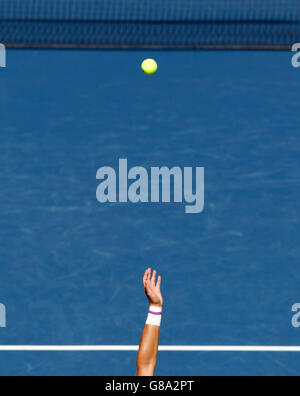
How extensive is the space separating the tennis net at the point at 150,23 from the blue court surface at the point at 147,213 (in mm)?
387

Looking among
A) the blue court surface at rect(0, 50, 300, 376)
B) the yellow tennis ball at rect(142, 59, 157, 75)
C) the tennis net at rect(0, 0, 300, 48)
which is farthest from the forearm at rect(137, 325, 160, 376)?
the tennis net at rect(0, 0, 300, 48)

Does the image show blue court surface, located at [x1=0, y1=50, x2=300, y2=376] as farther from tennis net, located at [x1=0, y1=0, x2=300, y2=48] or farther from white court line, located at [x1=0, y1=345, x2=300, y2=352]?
tennis net, located at [x1=0, y1=0, x2=300, y2=48]

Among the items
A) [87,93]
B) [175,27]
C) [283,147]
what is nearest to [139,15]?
[175,27]

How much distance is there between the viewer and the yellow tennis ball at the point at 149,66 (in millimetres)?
15438

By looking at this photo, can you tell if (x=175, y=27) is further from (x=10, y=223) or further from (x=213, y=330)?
(x=213, y=330)

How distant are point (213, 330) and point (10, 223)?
13.4ft

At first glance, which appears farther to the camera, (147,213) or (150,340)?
(147,213)

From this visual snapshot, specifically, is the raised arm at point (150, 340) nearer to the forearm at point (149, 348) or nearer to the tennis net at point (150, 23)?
the forearm at point (149, 348)

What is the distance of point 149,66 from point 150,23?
1.42 metres

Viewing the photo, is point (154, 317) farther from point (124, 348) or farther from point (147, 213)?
point (147, 213)

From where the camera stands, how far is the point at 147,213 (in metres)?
13.9

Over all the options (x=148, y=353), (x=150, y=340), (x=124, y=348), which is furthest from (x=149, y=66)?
(x=148, y=353)

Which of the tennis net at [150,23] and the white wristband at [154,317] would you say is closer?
the white wristband at [154,317]

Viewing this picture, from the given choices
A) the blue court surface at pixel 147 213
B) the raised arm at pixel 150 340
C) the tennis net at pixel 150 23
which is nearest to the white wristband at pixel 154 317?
the raised arm at pixel 150 340
